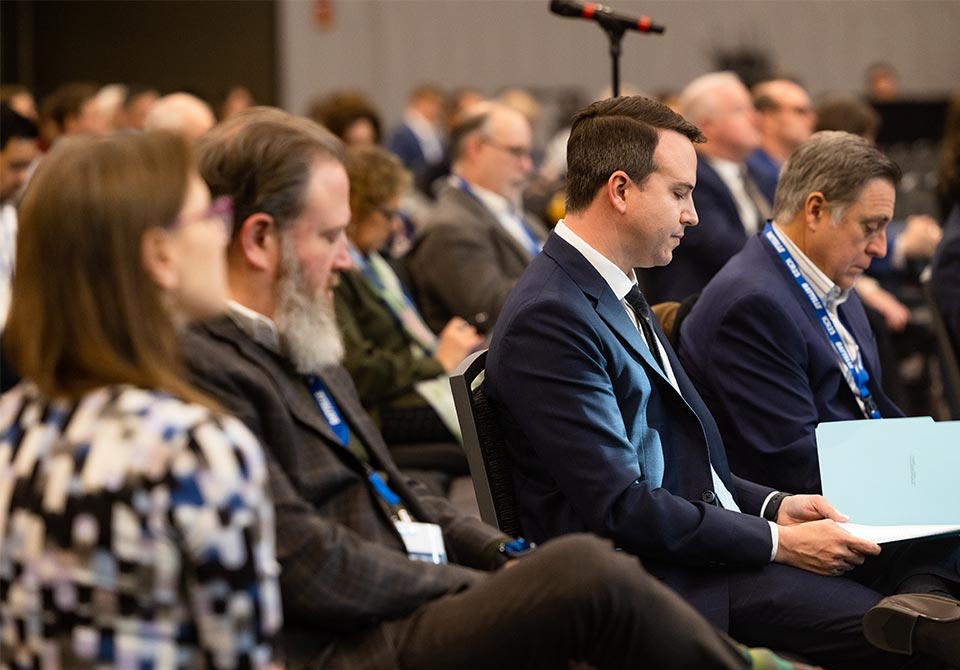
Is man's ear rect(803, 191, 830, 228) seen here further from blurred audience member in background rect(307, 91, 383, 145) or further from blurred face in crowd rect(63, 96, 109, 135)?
blurred face in crowd rect(63, 96, 109, 135)

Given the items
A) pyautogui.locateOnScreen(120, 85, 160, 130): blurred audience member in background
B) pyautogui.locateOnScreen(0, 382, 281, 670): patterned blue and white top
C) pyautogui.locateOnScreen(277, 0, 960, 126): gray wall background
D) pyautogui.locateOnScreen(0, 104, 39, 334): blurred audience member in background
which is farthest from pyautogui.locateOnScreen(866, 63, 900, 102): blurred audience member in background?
pyautogui.locateOnScreen(0, 382, 281, 670): patterned blue and white top

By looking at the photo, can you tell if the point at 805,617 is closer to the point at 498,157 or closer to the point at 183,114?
the point at 498,157

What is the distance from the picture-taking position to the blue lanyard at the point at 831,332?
119 inches

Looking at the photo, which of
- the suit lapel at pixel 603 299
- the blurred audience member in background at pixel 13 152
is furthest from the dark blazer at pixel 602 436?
the blurred audience member in background at pixel 13 152

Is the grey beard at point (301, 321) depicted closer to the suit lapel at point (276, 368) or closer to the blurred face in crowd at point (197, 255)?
the suit lapel at point (276, 368)

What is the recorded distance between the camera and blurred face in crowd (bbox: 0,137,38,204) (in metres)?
4.50

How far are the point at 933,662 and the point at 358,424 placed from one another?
1190 mm

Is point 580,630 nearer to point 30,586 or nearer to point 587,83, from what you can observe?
point 30,586

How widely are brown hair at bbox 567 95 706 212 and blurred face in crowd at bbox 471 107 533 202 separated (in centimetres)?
286

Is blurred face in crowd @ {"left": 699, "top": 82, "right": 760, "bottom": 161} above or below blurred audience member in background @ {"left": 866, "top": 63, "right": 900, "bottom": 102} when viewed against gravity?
above

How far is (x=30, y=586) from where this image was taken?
151 cm

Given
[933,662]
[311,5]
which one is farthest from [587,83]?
[933,662]

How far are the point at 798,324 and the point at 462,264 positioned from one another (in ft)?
6.76

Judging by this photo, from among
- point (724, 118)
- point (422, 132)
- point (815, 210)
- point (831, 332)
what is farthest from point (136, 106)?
point (831, 332)
